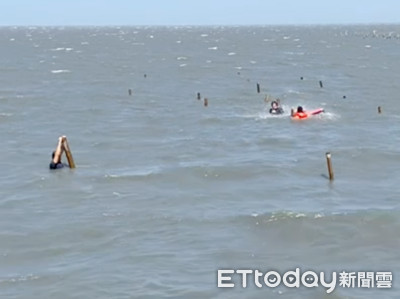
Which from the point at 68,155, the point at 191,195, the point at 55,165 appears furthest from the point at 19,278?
the point at 55,165

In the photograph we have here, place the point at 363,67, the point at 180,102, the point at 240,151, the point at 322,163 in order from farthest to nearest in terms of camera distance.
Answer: the point at 363,67, the point at 180,102, the point at 240,151, the point at 322,163

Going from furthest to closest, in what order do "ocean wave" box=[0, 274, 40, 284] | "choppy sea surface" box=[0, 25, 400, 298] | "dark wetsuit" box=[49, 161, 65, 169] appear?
"dark wetsuit" box=[49, 161, 65, 169]
"choppy sea surface" box=[0, 25, 400, 298]
"ocean wave" box=[0, 274, 40, 284]

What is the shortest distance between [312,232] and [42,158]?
18054 mm

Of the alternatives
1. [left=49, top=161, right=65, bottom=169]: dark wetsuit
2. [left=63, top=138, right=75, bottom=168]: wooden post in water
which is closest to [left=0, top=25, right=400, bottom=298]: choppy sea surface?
[left=63, top=138, right=75, bottom=168]: wooden post in water

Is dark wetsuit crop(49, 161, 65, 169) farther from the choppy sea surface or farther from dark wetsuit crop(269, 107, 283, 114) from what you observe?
dark wetsuit crop(269, 107, 283, 114)

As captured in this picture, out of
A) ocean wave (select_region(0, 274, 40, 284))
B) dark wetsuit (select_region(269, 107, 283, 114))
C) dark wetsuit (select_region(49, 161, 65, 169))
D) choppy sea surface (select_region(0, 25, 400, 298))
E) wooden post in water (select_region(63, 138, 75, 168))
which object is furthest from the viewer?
dark wetsuit (select_region(269, 107, 283, 114))

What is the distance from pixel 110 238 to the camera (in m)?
26.2

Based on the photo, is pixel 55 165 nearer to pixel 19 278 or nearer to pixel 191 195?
pixel 191 195

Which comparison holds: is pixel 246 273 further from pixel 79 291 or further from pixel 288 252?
pixel 79 291

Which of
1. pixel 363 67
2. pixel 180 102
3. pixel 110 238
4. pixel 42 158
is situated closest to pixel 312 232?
pixel 110 238

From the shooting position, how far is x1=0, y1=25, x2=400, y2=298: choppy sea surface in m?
23.1

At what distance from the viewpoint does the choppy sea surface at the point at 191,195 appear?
908 inches

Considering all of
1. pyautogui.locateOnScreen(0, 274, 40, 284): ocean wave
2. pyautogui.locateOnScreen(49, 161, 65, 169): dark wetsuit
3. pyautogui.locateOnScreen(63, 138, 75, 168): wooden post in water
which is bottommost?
pyautogui.locateOnScreen(0, 274, 40, 284): ocean wave

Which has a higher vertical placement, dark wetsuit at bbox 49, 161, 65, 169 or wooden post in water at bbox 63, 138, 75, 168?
wooden post in water at bbox 63, 138, 75, 168
